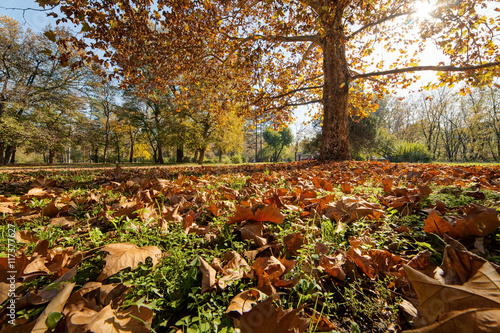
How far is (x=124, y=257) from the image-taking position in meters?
0.92

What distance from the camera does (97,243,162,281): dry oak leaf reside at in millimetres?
847

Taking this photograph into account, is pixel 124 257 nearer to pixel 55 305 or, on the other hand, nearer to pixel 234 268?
pixel 55 305

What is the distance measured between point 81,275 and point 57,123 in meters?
29.1

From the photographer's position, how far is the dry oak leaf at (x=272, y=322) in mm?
616

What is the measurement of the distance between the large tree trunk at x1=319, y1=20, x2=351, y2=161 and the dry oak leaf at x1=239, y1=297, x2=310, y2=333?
7187 mm

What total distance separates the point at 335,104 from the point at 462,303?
7399mm

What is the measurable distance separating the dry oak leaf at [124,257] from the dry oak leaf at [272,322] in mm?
559

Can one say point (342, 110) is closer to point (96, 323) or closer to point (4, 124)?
point (96, 323)

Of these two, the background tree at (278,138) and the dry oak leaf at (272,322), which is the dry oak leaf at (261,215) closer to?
the dry oak leaf at (272,322)

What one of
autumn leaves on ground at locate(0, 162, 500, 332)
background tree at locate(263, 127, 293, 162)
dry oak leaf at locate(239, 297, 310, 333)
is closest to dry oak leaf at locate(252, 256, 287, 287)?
autumn leaves on ground at locate(0, 162, 500, 332)

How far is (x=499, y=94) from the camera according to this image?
26484 millimetres

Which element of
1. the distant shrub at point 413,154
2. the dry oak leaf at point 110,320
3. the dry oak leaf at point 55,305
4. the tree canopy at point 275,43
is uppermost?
the tree canopy at point 275,43

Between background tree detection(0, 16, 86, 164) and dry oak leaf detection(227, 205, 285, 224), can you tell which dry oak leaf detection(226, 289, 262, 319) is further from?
background tree detection(0, 16, 86, 164)

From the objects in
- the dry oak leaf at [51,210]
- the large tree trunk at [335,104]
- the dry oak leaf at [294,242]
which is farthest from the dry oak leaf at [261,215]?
the large tree trunk at [335,104]
